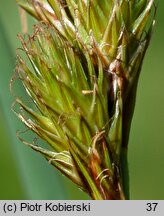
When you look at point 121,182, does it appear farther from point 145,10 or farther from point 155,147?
point 155,147

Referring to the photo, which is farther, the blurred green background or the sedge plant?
the blurred green background

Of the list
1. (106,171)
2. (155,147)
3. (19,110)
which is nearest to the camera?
(106,171)

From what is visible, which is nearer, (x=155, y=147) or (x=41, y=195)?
(x=41, y=195)

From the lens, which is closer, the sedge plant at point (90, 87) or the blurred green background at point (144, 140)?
the sedge plant at point (90, 87)

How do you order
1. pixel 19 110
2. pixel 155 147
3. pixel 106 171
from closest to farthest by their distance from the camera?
1. pixel 106 171
2. pixel 19 110
3. pixel 155 147

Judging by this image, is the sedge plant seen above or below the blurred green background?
above

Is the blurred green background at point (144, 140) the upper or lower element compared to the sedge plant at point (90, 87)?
lower

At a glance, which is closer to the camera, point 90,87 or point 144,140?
point 90,87

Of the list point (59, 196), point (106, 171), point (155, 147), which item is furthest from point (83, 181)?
point (155, 147)
